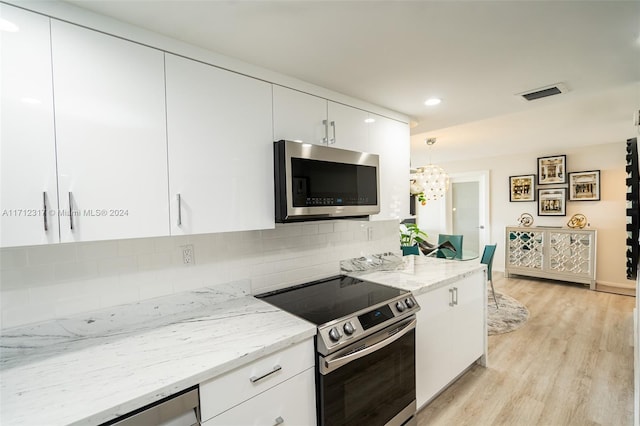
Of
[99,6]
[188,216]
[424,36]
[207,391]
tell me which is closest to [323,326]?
[207,391]

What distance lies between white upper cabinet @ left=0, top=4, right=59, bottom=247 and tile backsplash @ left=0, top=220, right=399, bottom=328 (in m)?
0.32

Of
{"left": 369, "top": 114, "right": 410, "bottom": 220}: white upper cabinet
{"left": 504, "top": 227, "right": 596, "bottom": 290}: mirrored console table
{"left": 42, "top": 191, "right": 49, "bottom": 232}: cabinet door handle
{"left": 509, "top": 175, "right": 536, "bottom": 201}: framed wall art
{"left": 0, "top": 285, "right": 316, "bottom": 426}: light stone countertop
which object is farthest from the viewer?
{"left": 509, "top": 175, "right": 536, "bottom": 201}: framed wall art

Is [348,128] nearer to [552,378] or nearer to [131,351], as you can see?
[131,351]

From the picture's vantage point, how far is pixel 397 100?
2.15 m

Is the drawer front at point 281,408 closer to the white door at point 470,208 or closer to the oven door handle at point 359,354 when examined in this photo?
the oven door handle at point 359,354

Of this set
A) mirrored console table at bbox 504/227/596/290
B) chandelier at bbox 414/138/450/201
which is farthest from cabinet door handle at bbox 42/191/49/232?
mirrored console table at bbox 504/227/596/290

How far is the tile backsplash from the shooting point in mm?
1218

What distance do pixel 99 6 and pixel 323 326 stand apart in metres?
1.60

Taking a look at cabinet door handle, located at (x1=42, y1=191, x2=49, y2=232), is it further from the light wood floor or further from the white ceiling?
the light wood floor

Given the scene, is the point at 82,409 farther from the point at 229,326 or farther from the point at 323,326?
the point at 323,326

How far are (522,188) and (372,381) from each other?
5.40 meters

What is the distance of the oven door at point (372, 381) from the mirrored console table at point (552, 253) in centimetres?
455

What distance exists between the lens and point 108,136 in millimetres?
1167

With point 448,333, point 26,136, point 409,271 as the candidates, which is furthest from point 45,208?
point 448,333
